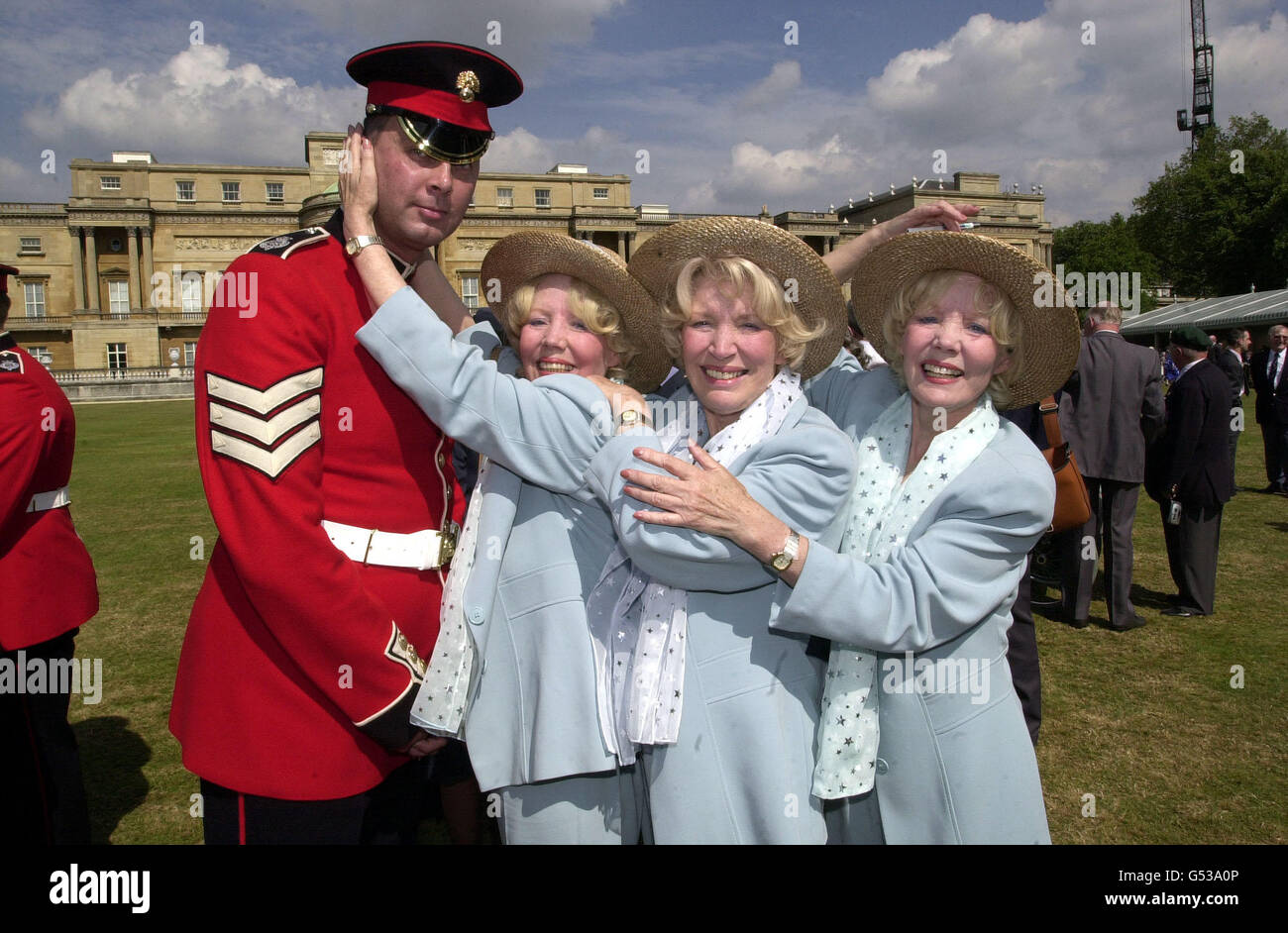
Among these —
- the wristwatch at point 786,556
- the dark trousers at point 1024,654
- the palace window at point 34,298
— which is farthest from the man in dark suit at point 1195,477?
the palace window at point 34,298

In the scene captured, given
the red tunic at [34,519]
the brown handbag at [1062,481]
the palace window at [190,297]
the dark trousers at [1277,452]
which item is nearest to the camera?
the red tunic at [34,519]

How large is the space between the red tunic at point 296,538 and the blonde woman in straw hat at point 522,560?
6.5 inches

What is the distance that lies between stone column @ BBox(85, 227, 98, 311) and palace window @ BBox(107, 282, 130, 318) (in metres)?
1.20

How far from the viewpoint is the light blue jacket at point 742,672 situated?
6.60 feet

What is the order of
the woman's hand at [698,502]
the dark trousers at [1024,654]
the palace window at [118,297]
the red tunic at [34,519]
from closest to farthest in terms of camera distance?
the woman's hand at [698,502]
the red tunic at [34,519]
the dark trousers at [1024,654]
the palace window at [118,297]

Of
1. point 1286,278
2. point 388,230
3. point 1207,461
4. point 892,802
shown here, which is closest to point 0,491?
point 388,230

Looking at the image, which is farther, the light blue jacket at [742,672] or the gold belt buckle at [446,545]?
the gold belt buckle at [446,545]

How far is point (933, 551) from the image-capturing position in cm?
200

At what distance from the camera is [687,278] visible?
2.31m

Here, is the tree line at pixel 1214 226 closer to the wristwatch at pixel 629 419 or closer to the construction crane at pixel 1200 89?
the construction crane at pixel 1200 89

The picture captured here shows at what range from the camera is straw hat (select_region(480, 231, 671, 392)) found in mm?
2449

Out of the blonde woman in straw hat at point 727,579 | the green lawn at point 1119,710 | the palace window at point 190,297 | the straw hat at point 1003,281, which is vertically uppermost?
the palace window at point 190,297

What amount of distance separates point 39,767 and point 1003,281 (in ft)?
12.8
